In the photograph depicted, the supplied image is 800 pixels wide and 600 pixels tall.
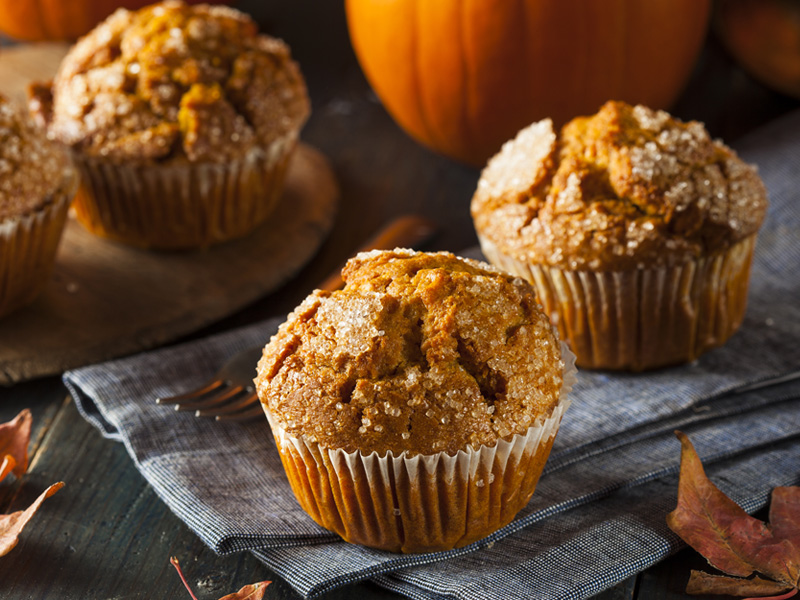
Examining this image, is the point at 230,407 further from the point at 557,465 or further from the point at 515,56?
the point at 515,56

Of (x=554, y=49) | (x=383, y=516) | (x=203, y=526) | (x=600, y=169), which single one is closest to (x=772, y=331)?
(x=600, y=169)

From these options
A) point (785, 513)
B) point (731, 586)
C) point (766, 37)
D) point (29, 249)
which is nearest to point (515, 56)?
point (766, 37)

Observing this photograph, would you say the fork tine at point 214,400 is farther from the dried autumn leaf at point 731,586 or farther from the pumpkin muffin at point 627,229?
the dried autumn leaf at point 731,586

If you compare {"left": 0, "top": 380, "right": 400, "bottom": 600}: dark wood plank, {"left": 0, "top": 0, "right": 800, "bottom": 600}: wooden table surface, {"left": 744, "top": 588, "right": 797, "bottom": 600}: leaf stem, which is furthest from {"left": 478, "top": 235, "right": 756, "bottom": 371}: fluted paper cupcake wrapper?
{"left": 0, "top": 380, "right": 400, "bottom": 600}: dark wood plank

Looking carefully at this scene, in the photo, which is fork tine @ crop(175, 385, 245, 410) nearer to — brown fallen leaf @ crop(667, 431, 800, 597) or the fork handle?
the fork handle

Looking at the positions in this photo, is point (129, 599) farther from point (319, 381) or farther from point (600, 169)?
point (600, 169)

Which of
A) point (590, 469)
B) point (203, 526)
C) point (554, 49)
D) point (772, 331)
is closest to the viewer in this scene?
point (203, 526)

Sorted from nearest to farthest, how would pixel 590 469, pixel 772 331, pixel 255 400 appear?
pixel 590 469 < pixel 255 400 < pixel 772 331
